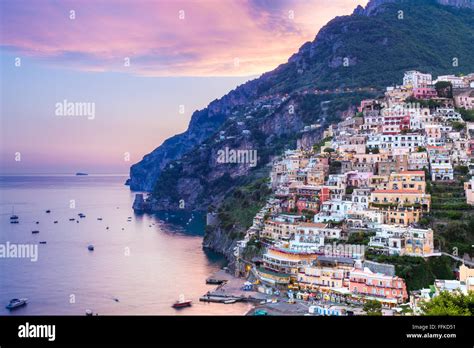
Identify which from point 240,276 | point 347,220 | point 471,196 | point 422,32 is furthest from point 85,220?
point 422,32

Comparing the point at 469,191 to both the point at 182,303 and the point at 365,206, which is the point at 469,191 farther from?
the point at 182,303

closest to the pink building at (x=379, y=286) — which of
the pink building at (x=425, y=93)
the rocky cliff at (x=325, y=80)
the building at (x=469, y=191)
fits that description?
the building at (x=469, y=191)

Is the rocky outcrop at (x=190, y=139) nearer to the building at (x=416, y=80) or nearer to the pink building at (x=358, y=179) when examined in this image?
the building at (x=416, y=80)

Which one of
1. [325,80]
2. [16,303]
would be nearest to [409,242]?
[16,303]

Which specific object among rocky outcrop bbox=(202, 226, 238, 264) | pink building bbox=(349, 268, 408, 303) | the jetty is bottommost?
the jetty

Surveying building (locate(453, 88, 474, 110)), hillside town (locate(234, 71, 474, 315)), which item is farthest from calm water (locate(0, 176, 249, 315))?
building (locate(453, 88, 474, 110))

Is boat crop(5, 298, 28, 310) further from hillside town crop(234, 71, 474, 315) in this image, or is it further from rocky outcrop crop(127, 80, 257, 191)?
rocky outcrop crop(127, 80, 257, 191)
